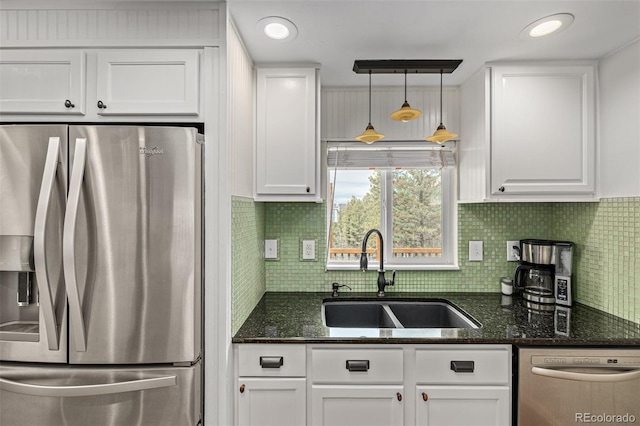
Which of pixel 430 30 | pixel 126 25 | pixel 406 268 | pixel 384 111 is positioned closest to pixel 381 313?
pixel 406 268

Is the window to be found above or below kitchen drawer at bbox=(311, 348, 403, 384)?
above

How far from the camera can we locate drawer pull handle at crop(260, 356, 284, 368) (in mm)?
1452

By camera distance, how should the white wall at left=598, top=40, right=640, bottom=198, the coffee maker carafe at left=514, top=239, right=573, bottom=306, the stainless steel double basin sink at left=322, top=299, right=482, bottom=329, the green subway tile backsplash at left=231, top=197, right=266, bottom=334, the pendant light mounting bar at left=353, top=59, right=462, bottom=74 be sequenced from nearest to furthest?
1. the green subway tile backsplash at left=231, top=197, right=266, bottom=334
2. the white wall at left=598, top=40, right=640, bottom=198
3. the pendant light mounting bar at left=353, top=59, right=462, bottom=74
4. the coffee maker carafe at left=514, top=239, right=573, bottom=306
5. the stainless steel double basin sink at left=322, top=299, right=482, bottom=329

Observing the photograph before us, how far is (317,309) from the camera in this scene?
189cm

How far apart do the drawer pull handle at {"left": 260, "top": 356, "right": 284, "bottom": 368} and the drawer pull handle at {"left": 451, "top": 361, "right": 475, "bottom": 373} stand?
29.9 inches

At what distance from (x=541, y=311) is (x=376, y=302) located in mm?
915

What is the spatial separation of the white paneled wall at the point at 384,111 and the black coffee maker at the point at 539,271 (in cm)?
88

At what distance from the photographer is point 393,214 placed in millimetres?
2342

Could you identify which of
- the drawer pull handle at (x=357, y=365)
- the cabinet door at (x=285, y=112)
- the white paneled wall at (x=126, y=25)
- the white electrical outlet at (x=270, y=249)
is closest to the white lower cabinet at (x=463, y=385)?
the drawer pull handle at (x=357, y=365)

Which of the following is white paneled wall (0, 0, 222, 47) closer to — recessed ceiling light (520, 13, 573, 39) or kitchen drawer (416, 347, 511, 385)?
recessed ceiling light (520, 13, 573, 39)

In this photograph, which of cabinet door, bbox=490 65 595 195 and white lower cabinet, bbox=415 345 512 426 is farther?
cabinet door, bbox=490 65 595 195

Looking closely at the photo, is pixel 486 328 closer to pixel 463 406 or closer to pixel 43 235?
pixel 463 406

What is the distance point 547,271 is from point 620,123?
867 millimetres

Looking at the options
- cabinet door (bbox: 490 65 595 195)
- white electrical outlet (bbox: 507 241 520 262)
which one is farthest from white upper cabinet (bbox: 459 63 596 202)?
white electrical outlet (bbox: 507 241 520 262)
